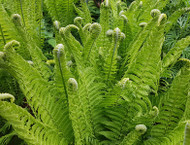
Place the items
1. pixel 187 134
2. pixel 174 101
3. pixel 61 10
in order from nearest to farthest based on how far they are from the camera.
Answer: pixel 187 134
pixel 174 101
pixel 61 10

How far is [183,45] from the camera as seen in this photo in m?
1.12

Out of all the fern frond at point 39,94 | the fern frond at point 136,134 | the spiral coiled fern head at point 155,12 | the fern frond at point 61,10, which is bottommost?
the fern frond at point 136,134

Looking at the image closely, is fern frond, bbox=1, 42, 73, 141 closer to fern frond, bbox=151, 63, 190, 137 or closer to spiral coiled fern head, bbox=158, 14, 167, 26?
fern frond, bbox=151, 63, 190, 137

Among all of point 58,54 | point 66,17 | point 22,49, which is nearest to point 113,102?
point 58,54

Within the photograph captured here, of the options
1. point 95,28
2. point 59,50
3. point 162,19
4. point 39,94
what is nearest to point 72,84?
point 59,50

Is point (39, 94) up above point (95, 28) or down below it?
below

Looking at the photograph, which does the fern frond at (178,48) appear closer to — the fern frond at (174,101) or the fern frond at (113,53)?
the fern frond at (174,101)

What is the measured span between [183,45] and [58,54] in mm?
725

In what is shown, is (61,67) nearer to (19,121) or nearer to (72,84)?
(72,84)

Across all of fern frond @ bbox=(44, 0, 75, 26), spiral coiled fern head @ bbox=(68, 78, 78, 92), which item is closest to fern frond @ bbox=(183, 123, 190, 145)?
spiral coiled fern head @ bbox=(68, 78, 78, 92)

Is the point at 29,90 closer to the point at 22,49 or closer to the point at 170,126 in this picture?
the point at 22,49

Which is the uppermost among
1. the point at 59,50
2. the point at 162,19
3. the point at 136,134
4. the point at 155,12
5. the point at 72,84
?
the point at 155,12

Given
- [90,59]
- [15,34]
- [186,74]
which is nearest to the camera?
[186,74]

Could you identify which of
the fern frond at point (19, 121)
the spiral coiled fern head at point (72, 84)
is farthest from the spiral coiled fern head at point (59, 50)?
the fern frond at point (19, 121)
